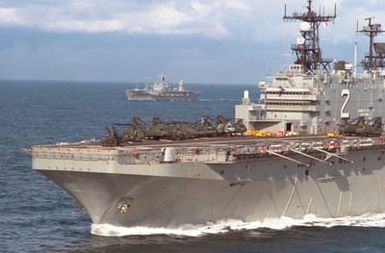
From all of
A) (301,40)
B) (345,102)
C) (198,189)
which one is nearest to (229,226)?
(198,189)

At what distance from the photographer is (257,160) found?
98.0 feet

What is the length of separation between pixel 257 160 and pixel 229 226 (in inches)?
109

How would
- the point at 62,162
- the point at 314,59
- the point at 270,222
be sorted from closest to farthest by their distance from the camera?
the point at 62,162
the point at 270,222
the point at 314,59

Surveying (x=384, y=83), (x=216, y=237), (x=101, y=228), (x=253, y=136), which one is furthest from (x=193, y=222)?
(x=384, y=83)

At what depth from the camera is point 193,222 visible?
29500 mm

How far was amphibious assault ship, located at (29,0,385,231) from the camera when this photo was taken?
90.7 ft

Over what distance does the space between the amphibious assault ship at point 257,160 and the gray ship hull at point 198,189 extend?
0.13 feet

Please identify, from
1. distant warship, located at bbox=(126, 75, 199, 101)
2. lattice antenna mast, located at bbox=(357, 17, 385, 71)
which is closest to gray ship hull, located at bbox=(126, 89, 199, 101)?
distant warship, located at bbox=(126, 75, 199, 101)

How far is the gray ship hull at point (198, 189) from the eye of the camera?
2753 centimetres

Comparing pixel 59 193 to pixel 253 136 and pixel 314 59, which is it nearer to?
pixel 253 136

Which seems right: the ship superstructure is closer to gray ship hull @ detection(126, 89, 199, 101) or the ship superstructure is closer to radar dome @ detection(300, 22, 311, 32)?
radar dome @ detection(300, 22, 311, 32)

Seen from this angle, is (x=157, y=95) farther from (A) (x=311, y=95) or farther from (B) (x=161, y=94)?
(A) (x=311, y=95)

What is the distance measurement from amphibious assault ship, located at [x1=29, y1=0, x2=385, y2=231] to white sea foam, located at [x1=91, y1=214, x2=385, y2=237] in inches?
9.3

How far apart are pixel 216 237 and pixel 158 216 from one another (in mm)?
2273
